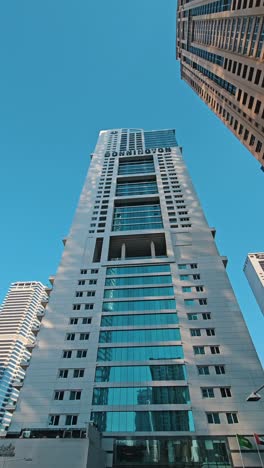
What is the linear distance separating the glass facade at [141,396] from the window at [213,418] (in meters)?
2.63

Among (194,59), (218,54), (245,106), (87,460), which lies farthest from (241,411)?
(194,59)

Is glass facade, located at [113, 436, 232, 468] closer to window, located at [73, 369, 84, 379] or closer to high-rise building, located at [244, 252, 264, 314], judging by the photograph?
window, located at [73, 369, 84, 379]

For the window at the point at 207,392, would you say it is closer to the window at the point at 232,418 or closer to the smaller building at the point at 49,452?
the window at the point at 232,418

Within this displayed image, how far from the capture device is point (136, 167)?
8438 cm

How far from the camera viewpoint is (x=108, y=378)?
1485 inches

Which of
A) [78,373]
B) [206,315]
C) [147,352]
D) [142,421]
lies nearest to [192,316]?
[206,315]

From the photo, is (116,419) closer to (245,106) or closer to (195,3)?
(245,106)

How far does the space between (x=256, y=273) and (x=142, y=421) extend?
10235 cm

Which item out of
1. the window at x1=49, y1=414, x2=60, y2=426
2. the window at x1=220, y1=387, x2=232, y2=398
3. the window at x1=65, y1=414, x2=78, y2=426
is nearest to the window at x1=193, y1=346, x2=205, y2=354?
the window at x1=220, y1=387, x2=232, y2=398

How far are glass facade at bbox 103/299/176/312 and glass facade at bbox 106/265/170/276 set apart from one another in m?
6.48

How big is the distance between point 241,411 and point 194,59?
86.1 meters

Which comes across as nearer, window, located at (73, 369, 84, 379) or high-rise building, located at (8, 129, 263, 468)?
high-rise building, located at (8, 129, 263, 468)

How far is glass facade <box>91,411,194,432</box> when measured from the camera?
108ft

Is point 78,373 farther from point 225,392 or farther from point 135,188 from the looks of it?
point 135,188
